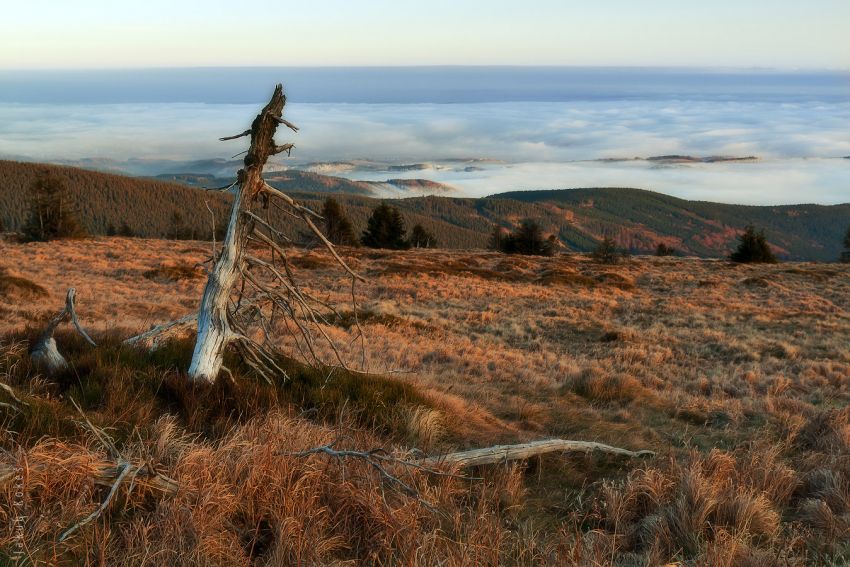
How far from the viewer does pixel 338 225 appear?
2373 inches

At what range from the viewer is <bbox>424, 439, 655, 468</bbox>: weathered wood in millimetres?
3785

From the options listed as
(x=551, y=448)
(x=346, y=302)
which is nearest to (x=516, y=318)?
(x=346, y=302)

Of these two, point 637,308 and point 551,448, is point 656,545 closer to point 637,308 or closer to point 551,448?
point 551,448

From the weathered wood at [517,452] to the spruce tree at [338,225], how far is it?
177ft

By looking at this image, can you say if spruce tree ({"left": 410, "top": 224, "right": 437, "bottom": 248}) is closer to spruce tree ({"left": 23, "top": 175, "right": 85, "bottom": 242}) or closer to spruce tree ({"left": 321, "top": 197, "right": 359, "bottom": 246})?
spruce tree ({"left": 321, "top": 197, "right": 359, "bottom": 246})

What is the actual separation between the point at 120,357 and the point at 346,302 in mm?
15694

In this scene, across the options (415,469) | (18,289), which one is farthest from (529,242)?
(415,469)

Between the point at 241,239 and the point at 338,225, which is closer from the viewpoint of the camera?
the point at 241,239

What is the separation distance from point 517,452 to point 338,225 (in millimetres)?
57703

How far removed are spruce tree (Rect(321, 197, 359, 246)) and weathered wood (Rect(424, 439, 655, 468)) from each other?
177 ft

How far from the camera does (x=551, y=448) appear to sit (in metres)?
4.47

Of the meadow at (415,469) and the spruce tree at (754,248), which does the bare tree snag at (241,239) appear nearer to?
the meadow at (415,469)

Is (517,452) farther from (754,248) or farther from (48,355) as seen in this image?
(754,248)

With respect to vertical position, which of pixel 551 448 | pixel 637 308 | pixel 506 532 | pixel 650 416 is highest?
pixel 506 532
